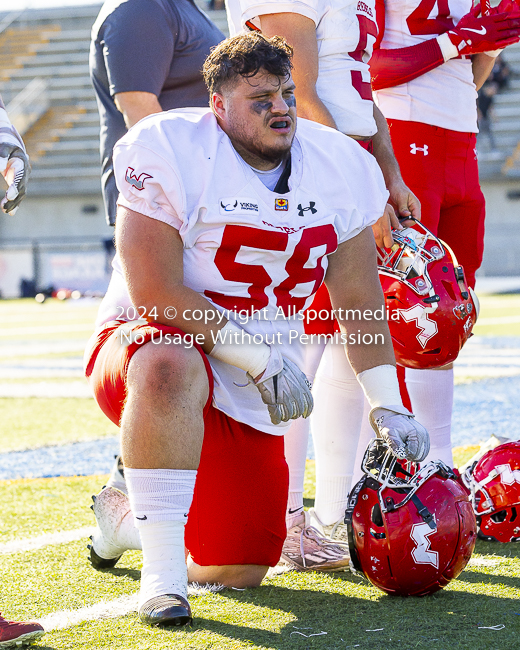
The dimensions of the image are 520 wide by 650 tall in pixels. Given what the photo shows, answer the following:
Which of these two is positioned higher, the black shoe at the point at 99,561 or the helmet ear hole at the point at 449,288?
the helmet ear hole at the point at 449,288

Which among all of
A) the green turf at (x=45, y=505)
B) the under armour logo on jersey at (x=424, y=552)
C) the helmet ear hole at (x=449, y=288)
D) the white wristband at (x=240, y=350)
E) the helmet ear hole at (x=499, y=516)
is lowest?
the green turf at (x=45, y=505)

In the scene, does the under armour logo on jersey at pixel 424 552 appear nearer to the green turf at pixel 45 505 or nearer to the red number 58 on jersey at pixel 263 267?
the red number 58 on jersey at pixel 263 267

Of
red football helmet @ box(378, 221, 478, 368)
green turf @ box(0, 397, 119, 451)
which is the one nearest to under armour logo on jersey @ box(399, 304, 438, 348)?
red football helmet @ box(378, 221, 478, 368)

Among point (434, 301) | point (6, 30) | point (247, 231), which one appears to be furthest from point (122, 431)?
point (6, 30)

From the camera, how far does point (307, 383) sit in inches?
79.6

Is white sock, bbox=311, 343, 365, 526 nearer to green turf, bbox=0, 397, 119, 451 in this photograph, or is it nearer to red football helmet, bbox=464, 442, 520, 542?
red football helmet, bbox=464, 442, 520, 542

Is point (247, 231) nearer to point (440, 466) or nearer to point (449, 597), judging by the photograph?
point (440, 466)

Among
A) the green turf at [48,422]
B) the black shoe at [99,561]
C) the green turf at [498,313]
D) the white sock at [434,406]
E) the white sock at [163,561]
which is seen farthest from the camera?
the green turf at [498,313]

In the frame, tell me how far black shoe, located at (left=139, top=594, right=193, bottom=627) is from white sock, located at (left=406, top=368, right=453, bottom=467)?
105 centimetres

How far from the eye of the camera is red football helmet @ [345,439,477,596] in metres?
1.92

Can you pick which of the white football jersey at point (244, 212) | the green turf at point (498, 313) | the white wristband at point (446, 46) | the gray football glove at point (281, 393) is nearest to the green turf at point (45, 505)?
the white football jersey at point (244, 212)

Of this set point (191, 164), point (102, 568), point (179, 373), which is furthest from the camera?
point (102, 568)

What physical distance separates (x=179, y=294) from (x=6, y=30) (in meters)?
23.7

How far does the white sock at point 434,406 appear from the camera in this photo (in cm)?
262
